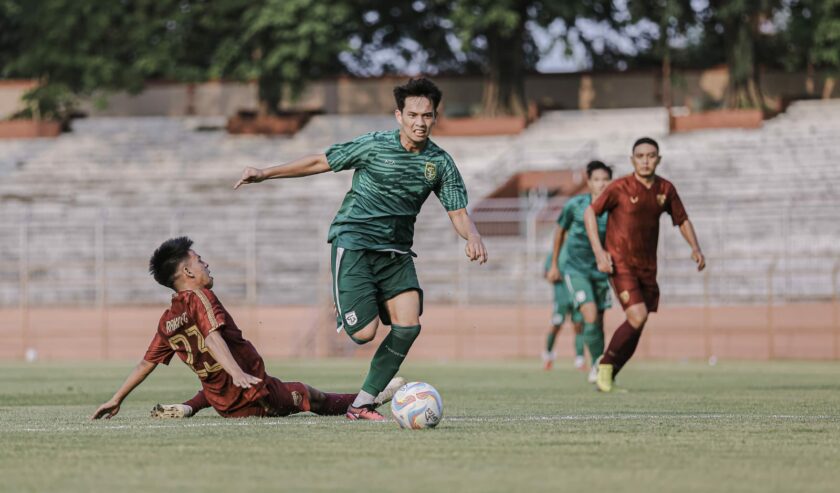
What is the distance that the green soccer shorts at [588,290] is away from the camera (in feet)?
58.1

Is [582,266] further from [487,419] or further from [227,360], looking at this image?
[227,360]

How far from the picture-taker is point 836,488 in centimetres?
650

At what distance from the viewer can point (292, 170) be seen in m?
9.98

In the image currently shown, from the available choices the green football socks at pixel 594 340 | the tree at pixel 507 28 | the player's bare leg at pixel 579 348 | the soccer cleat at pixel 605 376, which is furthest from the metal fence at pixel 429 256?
the soccer cleat at pixel 605 376

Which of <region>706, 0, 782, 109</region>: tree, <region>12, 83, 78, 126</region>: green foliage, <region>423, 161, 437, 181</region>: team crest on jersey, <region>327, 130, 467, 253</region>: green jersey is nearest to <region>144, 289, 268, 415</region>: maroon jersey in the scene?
<region>327, 130, 467, 253</region>: green jersey

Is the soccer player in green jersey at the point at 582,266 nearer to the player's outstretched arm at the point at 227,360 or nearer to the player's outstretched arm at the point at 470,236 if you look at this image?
the player's outstretched arm at the point at 470,236

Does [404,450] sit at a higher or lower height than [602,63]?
lower

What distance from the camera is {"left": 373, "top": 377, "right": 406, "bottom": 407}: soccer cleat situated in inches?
408

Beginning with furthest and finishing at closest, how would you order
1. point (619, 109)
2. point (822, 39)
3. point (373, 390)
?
point (619, 109), point (822, 39), point (373, 390)

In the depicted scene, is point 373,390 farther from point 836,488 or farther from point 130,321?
point 130,321

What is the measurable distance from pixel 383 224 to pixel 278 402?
4.21 ft

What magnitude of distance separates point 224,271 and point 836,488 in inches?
1033

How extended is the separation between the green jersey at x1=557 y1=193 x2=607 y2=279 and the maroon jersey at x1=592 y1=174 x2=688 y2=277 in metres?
3.38

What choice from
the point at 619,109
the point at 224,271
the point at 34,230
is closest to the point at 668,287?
the point at 224,271
